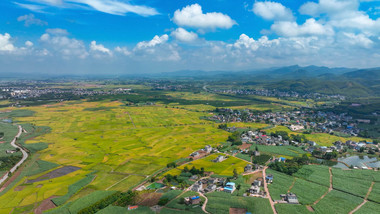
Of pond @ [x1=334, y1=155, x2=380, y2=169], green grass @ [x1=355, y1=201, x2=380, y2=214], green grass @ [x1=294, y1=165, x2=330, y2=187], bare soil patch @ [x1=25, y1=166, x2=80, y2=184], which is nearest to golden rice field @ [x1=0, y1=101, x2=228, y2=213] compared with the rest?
bare soil patch @ [x1=25, y1=166, x2=80, y2=184]

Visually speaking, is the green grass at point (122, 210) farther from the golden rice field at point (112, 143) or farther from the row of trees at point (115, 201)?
the golden rice field at point (112, 143)

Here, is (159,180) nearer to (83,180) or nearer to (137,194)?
(137,194)

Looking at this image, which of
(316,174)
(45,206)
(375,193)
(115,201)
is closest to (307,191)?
(316,174)

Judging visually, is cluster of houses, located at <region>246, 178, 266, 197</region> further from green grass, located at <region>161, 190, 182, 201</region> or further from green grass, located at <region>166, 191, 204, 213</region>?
green grass, located at <region>161, 190, 182, 201</region>

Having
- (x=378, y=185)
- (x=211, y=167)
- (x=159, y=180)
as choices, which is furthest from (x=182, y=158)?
(x=378, y=185)

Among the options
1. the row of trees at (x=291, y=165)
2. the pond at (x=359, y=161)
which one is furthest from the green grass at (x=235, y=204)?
the pond at (x=359, y=161)

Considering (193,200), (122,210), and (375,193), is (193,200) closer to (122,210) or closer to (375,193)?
(122,210)
